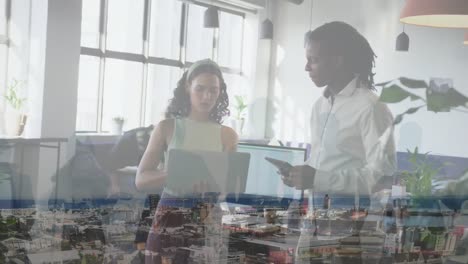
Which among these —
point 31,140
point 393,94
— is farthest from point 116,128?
point 393,94

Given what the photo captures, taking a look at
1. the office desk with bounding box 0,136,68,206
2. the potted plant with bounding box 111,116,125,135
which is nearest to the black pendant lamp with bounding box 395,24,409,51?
the potted plant with bounding box 111,116,125,135

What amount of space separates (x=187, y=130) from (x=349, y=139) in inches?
19.6

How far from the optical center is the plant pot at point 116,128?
1306 millimetres

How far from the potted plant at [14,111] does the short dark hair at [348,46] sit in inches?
32.1

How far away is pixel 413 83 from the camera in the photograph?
1.73m

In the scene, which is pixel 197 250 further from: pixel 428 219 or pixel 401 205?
pixel 428 219

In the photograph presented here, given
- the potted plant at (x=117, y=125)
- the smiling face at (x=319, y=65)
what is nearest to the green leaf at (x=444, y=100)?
the smiling face at (x=319, y=65)

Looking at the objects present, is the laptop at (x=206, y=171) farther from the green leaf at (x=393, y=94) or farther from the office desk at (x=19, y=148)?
the green leaf at (x=393, y=94)

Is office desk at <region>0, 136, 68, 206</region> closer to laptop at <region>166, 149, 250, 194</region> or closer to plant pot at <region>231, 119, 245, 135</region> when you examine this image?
laptop at <region>166, 149, 250, 194</region>

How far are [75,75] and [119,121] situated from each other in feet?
0.52

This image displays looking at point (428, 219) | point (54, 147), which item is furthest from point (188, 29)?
point (428, 219)

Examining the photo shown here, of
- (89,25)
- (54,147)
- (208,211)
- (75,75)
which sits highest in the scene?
(89,25)

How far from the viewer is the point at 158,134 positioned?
142 cm

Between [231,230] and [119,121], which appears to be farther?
[231,230]
